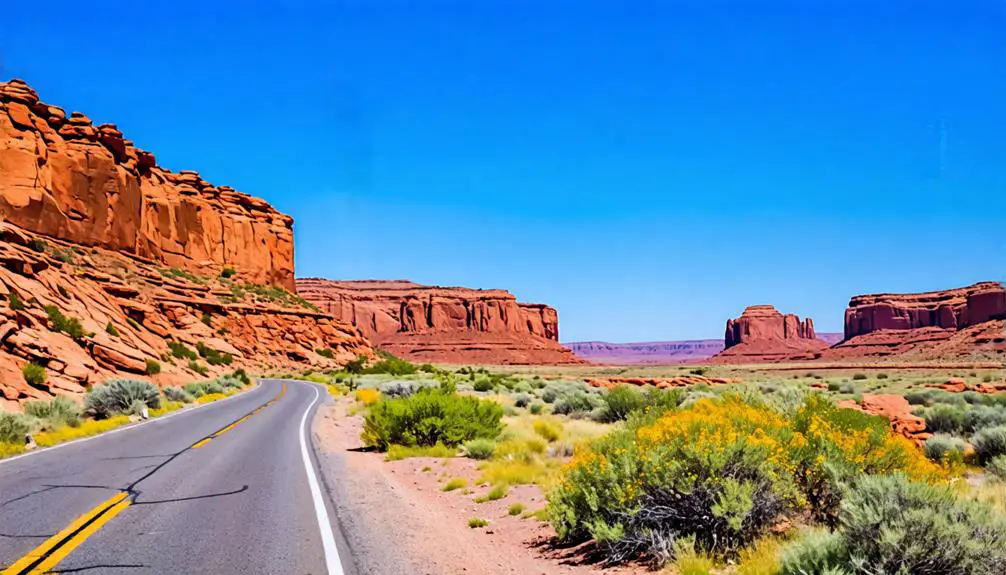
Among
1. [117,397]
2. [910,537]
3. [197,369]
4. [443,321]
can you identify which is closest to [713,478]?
[910,537]

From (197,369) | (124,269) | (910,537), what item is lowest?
(910,537)

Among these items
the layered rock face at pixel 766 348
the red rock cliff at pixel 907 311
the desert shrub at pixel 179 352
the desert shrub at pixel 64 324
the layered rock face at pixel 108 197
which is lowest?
the layered rock face at pixel 766 348

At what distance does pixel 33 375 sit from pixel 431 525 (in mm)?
18557

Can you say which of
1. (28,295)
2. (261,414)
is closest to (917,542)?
(261,414)

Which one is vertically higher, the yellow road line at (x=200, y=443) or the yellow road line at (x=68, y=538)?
the yellow road line at (x=68, y=538)

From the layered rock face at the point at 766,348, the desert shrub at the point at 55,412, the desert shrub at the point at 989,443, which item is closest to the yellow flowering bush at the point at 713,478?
the desert shrub at the point at 989,443

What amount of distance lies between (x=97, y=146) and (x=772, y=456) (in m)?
74.4

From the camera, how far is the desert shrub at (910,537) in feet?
14.1

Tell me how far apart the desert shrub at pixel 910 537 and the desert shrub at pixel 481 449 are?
9.35 metres

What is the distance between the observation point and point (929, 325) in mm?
164125

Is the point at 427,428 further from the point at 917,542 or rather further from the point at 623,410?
the point at 917,542

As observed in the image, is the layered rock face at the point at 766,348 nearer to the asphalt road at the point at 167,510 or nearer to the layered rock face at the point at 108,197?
the layered rock face at the point at 108,197

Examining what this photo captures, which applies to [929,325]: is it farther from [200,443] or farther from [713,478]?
[713,478]

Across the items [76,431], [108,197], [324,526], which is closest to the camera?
[324,526]
